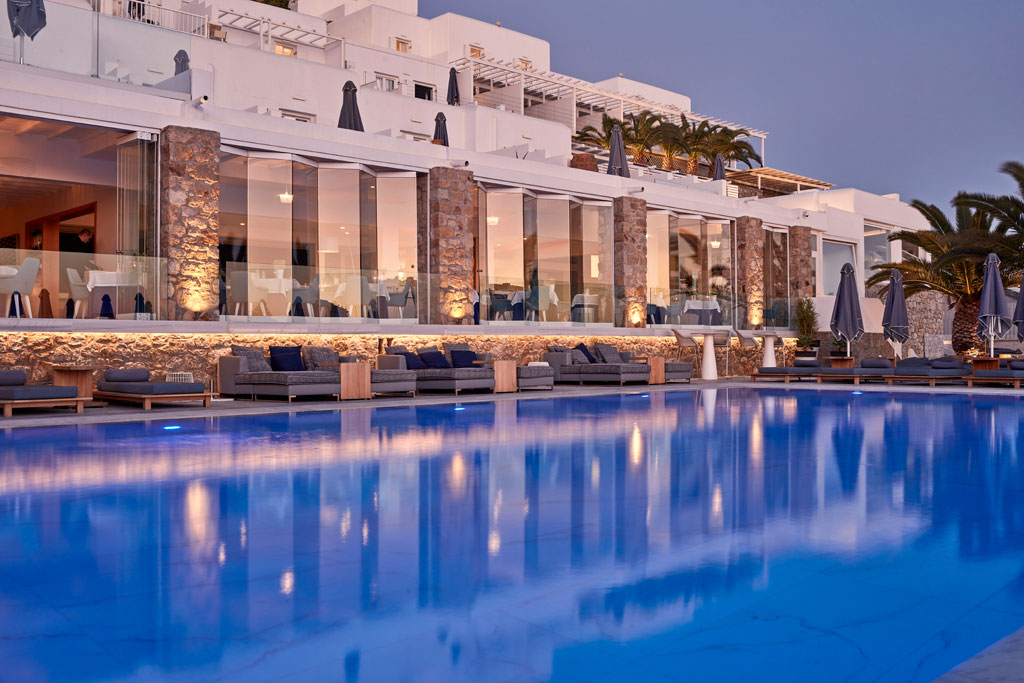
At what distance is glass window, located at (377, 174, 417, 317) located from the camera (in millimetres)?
18016

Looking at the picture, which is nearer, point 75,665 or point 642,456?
point 75,665

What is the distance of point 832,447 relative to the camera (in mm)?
8109

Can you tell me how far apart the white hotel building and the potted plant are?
1.73 feet

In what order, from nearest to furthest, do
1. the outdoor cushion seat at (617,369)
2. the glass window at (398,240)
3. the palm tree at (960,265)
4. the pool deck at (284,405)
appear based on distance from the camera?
the pool deck at (284,405)
the glass window at (398,240)
the outdoor cushion seat at (617,369)
the palm tree at (960,265)

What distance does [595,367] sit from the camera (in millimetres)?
19672

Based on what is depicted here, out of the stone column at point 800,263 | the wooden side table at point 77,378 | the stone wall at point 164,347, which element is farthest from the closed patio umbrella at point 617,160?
the wooden side table at point 77,378

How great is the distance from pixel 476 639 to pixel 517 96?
3460 centimetres

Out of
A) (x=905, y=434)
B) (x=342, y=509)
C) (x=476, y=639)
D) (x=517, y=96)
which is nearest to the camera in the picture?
(x=476, y=639)

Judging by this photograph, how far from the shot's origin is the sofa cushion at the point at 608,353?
67.1 ft

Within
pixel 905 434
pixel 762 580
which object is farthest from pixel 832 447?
pixel 762 580

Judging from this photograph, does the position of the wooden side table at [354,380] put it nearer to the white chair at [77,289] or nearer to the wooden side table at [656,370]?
the white chair at [77,289]

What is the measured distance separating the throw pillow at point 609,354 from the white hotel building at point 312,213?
35.5 inches

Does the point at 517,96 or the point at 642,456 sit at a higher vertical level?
the point at 517,96

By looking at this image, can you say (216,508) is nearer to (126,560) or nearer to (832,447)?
(126,560)
